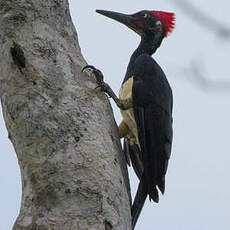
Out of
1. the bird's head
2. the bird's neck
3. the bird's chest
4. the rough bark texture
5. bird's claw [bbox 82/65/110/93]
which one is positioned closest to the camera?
the rough bark texture

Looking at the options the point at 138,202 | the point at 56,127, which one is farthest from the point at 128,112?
the point at 56,127

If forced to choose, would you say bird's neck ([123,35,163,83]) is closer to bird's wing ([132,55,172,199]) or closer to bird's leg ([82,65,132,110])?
bird's wing ([132,55,172,199])

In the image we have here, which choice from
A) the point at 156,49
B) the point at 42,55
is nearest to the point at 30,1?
the point at 42,55

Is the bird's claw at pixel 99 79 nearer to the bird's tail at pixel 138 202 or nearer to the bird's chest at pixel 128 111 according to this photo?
the bird's chest at pixel 128 111

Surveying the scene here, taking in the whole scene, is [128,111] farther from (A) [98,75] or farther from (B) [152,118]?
(A) [98,75]

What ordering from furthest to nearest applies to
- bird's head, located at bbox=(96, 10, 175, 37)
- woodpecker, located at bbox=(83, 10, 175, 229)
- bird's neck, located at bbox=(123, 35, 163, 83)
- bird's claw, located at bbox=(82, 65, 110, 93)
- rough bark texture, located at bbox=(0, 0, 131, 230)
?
bird's head, located at bbox=(96, 10, 175, 37) → bird's neck, located at bbox=(123, 35, 163, 83) → woodpecker, located at bbox=(83, 10, 175, 229) → bird's claw, located at bbox=(82, 65, 110, 93) → rough bark texture, located at bbox=(0, 0, 131, 230)

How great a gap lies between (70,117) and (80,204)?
452 mm

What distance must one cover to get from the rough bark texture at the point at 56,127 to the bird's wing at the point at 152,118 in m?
0.57

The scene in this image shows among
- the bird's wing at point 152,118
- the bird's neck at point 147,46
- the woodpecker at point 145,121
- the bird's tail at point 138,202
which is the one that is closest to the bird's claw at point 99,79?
the woodpecker at point 145,121

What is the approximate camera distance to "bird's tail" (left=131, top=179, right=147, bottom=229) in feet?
10.6

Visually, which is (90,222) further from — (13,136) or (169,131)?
(169,131)

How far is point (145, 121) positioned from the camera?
3717mm

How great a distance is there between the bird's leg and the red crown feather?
112 cm

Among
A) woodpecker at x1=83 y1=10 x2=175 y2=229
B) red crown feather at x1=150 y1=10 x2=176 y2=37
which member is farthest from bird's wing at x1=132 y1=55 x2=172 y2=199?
red crown feather at x1=150 y1=10 x2=176 y2=37
